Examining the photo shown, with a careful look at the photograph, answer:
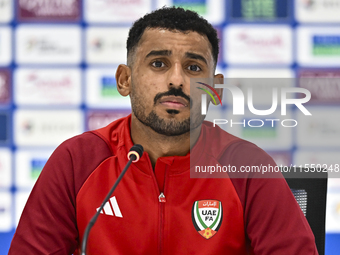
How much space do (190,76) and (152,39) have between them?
0.53 ft

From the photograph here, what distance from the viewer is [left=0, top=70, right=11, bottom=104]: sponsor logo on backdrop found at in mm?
2232

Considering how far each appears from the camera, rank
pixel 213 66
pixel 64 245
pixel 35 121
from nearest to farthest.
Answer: pixel 64 245
pixel 213 66
pixel 35 121

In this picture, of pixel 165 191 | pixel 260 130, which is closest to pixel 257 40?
pixel 260 130

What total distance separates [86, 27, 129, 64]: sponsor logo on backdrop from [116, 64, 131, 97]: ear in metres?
1.20

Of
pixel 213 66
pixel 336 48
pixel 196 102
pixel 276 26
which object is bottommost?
pixel 196 102

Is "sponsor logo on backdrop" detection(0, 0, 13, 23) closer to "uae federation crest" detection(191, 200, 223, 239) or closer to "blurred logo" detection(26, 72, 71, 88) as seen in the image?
"blurred logo" detection(26, 72, 71, 88)

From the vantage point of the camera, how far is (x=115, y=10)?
224 cm

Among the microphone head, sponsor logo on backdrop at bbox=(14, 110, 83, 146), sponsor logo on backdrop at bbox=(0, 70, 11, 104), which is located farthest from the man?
sponsor logo on backdrop at bbox=(0, 70, 11, 104)

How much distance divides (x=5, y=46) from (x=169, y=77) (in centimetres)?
176

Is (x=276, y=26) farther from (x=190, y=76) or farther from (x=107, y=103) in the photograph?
(x=190, y=76)

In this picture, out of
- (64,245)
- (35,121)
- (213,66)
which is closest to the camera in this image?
(64,245)

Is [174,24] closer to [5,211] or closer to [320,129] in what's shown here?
[320,129]

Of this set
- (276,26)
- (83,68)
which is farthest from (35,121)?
(276,26)

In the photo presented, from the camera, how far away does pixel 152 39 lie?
0.98 meters
